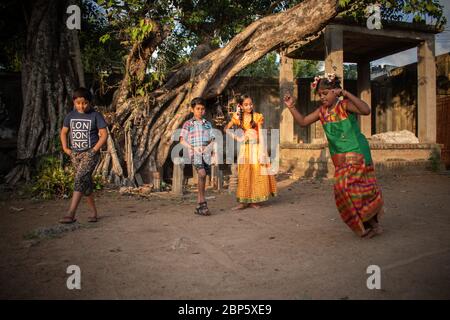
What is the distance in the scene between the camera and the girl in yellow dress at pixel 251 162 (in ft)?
17.5

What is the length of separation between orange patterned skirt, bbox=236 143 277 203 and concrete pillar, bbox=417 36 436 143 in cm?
646

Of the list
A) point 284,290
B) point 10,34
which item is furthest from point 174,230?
point 10,34

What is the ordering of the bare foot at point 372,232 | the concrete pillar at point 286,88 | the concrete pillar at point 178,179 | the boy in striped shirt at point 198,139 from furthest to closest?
the concrete pillar at point 286,88, the concrete pillar at point 178,179, the boy in striped shirt at point 198,139, the bare foot at point 372,232

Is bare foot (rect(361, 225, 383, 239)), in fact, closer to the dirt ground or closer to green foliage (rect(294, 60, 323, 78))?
the dirt ground

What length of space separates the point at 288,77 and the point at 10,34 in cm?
749

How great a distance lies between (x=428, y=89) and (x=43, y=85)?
381 inches

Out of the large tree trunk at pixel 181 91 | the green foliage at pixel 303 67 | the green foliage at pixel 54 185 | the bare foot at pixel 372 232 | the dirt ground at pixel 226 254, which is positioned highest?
the green foliage at pixel 303 67

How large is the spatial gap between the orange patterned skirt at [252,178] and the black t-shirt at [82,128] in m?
2.18

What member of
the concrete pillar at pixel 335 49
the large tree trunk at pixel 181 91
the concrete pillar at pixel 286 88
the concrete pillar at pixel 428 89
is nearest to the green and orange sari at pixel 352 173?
the large tree trunk at pixel 181 91

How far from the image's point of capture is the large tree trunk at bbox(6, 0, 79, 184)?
24.1ft

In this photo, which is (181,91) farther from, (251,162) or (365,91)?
(365,91)

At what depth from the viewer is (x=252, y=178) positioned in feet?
17.7

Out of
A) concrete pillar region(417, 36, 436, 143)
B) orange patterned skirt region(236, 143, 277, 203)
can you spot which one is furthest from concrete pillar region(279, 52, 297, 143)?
orange patterned skirt region(236, 143, 277, 203)

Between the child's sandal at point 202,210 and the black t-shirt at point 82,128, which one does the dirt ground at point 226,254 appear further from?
the black t-shirt at point 82,128
